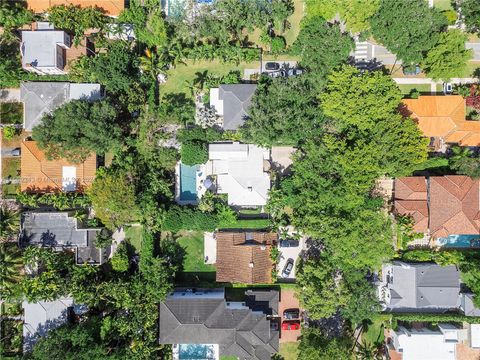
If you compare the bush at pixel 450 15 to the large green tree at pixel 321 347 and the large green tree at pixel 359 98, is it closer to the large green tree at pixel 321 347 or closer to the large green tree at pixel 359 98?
the large green tree at pixel 359 98

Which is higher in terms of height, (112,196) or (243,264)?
(112,196)

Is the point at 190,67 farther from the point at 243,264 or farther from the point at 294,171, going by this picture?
the point at 243,264

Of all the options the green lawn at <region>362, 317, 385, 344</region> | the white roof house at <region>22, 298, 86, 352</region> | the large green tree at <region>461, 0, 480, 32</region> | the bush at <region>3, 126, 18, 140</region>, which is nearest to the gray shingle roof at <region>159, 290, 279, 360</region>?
the white roof house at <region>22, 298, 86, 352</region>

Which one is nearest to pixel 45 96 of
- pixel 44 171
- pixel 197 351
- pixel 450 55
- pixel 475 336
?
pixel 44 171

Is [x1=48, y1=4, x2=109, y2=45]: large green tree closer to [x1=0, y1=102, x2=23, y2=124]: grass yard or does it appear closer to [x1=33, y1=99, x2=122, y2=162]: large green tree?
[x1=33, y1=99, x2=122, y2=162]: large green tree

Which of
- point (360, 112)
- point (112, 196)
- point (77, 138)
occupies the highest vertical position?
point (360, 112)

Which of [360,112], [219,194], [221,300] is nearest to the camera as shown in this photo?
[360,112]

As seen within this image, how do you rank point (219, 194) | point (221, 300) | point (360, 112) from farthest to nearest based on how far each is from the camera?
1. point (219, 194)
2. point (221, 300)
3. point (360, 112)

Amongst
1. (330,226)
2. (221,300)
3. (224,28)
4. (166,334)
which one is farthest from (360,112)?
(166,334)

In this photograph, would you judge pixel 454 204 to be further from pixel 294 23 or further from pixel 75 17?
pixel 75 17
